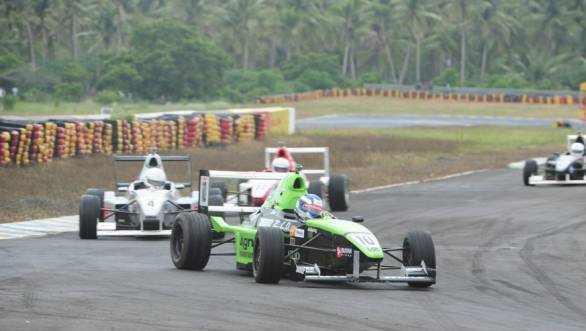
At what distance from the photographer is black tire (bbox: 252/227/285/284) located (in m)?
14.7

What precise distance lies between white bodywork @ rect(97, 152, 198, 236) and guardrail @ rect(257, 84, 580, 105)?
8147 cm

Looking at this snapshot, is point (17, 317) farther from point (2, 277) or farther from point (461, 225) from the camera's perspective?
point (461, 225)

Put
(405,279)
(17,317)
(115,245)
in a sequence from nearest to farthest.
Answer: (17,317), (405,279), (115,245)

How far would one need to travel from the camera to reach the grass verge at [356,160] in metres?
29.7

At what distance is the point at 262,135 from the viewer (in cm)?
5472

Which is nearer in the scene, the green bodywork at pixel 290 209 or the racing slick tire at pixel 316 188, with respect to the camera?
the green bodywork at pixel 290 209

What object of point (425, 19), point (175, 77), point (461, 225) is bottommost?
point (461, 225)

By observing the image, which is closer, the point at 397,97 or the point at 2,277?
the point at 2,277

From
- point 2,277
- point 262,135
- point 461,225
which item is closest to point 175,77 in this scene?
point 262,135

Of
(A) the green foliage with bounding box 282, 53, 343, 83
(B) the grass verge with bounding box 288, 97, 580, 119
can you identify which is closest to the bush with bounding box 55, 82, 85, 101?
(B) the grass verge with bounding box 288, 97, 580, 119

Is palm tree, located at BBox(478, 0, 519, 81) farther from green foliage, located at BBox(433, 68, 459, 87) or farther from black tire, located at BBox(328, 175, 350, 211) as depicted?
black tire, located at BBox(328, 175, 350, 211)

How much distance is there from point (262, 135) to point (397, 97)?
2292 inches


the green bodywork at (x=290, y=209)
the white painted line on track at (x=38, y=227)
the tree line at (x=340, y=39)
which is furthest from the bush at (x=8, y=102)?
the green bodywork at (x=290, y=209)

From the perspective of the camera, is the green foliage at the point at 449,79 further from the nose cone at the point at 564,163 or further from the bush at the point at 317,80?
the nose cone at the point at 564,163
